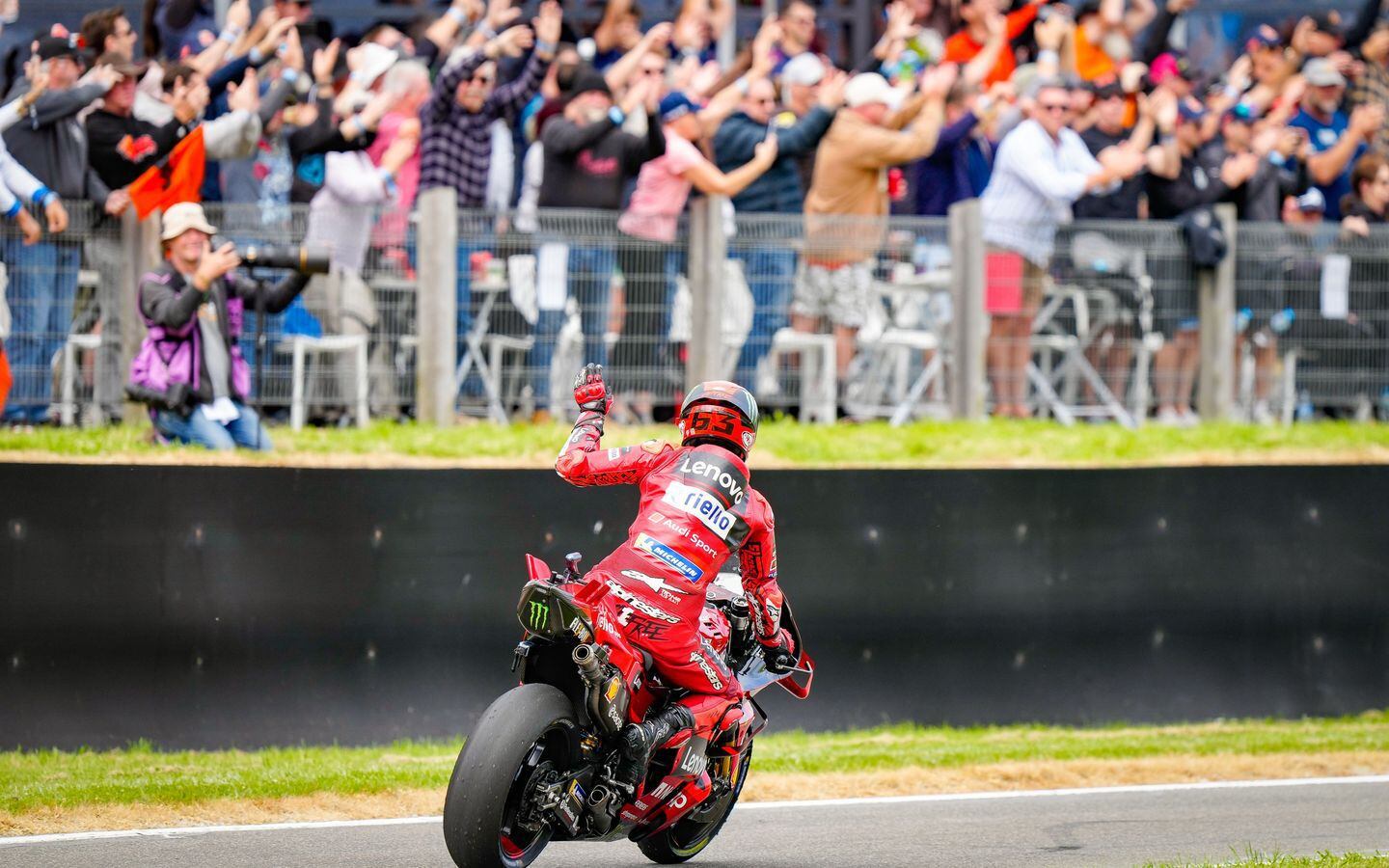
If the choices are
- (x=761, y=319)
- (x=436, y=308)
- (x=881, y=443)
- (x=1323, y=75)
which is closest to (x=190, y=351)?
(x=436, y=308)

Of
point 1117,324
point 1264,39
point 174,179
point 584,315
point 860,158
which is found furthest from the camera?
point 1264,39

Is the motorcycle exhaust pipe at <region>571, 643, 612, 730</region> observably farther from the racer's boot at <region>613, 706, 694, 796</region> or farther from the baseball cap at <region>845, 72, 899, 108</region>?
the baseball cap at <region>845, 72, 899, 108</region>

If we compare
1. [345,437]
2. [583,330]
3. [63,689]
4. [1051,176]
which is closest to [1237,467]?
[1051,176]

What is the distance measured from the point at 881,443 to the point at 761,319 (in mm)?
1301

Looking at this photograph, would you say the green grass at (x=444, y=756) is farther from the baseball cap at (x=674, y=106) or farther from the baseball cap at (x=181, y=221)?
the baseball cap at (x=674, y=106)

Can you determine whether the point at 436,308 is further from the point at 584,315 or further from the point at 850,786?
the point at 850,786

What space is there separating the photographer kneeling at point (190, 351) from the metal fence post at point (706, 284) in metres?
2.97

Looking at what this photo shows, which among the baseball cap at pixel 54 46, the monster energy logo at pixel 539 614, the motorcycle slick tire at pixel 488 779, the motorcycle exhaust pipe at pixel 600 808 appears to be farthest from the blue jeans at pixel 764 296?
the motorcycle slick tire at pixel 488 779

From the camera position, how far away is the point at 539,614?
20.7 feet

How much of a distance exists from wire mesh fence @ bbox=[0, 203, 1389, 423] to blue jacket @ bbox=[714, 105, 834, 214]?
2.36ft

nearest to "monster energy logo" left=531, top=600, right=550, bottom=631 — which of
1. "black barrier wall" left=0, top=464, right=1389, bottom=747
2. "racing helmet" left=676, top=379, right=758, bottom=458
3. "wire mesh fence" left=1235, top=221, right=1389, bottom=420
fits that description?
"racing helmet" left=676, top=379, right=758, bottom=458

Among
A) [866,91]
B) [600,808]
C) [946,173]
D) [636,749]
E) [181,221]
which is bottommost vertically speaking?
[600,808]

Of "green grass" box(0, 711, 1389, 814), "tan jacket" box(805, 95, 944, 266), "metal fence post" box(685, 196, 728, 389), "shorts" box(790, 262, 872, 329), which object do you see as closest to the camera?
"green grass" box(0, 711, 1389, 814)

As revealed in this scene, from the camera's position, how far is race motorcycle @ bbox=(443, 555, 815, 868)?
609 centimetres
